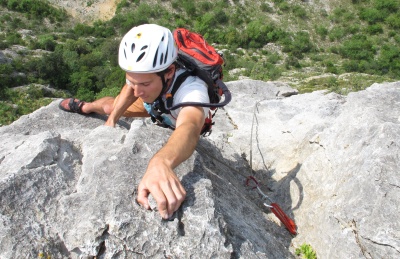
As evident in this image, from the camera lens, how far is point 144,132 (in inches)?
198

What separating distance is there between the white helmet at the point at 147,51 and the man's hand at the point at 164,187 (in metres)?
1.67

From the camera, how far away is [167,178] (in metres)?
3.47

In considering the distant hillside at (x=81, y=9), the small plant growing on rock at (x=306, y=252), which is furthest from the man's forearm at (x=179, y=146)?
the distant hillside at (x=81, y=9)

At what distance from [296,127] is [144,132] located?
168 inches

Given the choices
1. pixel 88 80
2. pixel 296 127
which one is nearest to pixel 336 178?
pixel 296 127

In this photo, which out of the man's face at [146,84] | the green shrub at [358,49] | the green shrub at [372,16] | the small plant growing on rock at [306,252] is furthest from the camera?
the green shrub at [372,16]

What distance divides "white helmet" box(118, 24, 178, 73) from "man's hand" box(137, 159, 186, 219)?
5.48ft

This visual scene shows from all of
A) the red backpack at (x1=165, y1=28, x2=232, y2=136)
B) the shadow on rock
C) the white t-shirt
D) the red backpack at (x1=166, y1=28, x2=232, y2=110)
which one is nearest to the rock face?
the shadow on rock

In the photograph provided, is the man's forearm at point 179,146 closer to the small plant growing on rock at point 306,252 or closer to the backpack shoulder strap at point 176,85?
the backpack shoulder strap at point 176,85

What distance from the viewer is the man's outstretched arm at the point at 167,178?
344 centimetres

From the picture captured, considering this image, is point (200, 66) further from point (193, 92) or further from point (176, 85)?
point (193, 92)

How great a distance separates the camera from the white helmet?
4719 millimetres

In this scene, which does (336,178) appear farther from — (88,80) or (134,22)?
(134,22)

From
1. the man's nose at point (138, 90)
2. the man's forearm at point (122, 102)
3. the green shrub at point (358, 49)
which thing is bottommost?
the green shrub at point (358, 49)
